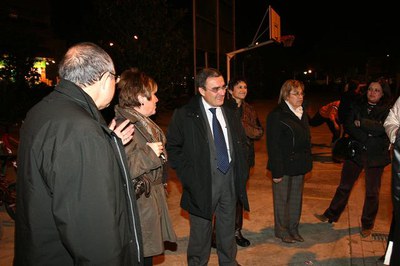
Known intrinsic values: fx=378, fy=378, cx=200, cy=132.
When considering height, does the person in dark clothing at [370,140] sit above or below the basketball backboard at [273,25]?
below

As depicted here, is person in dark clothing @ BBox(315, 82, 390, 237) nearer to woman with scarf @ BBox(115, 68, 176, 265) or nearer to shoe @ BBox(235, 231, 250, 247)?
shoe @ BBox(235, 231, 250, 247)

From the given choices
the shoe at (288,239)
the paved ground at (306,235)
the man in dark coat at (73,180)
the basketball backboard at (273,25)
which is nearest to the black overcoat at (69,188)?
the man in dark coat at (73,180)

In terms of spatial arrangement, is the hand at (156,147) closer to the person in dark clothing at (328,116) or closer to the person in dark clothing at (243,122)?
the person in dark clothing at (243,122)

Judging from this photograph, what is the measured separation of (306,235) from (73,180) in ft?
12.6

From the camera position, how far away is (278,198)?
454cm

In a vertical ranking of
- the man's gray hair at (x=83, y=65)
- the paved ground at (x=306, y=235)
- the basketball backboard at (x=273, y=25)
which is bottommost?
the paved ground at (x=306, y=235)

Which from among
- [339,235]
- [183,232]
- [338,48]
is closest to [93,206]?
[183,232]

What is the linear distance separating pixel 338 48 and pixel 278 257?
6107cm

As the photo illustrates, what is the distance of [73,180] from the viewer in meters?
1.64

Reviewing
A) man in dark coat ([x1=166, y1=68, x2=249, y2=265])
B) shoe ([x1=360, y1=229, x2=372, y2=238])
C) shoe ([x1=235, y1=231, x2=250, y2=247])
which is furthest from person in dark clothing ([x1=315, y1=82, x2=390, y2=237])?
man in dark coat ([x1=166, y1=68, x2=249, y2=265])

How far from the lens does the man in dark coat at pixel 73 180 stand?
1.64 meters

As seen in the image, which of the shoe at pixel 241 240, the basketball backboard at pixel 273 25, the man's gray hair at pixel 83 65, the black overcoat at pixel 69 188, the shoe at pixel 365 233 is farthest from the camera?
the basketball backboard at pixel 273 25

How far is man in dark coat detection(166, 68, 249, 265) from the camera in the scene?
3.52 m

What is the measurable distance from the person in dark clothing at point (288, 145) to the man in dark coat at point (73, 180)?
2.70 m
